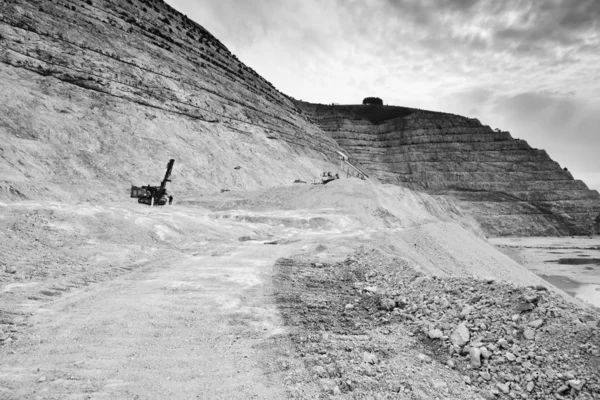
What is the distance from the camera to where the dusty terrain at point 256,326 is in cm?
421

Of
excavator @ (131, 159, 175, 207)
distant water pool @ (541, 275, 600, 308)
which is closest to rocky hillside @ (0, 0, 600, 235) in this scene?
excavator @ (131, 159, 175, 207)

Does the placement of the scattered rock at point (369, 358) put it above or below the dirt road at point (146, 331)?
above

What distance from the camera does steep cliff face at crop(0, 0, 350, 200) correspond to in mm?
26797

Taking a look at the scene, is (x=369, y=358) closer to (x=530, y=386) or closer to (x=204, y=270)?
(x=530, y=386)

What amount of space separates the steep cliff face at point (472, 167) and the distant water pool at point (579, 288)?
141ft

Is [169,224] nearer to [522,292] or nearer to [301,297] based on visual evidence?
[301,297]

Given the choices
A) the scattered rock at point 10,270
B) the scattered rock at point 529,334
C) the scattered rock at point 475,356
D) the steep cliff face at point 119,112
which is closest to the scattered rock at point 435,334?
the scattered rock at point 475,356

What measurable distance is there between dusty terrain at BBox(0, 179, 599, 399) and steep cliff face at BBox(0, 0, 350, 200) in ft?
42.8

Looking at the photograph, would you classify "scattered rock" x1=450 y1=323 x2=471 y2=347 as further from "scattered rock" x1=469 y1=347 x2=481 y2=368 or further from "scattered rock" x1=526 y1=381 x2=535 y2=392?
"scattered rock" x1=526 y1=381 x2=535 y2=392

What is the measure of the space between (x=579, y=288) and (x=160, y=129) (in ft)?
121

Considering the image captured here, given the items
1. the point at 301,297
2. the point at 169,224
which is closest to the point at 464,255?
the point at 301,297

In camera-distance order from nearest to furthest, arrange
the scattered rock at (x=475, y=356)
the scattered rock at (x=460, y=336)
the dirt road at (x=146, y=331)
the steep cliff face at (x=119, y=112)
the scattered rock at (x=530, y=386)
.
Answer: the scattered rock at (x=530, y=386) → the dirt road at (x=146, y=331) → the scattered rock at (x=475, y=356) → the scattered rock at (x=460, y=336) → the steep cliff face at (x=119, y=112)

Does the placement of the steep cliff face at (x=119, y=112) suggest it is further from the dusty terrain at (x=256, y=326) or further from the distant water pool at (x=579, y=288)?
the distant water pool at (x=579, y=288)

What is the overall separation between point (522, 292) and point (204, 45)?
2552 inches
